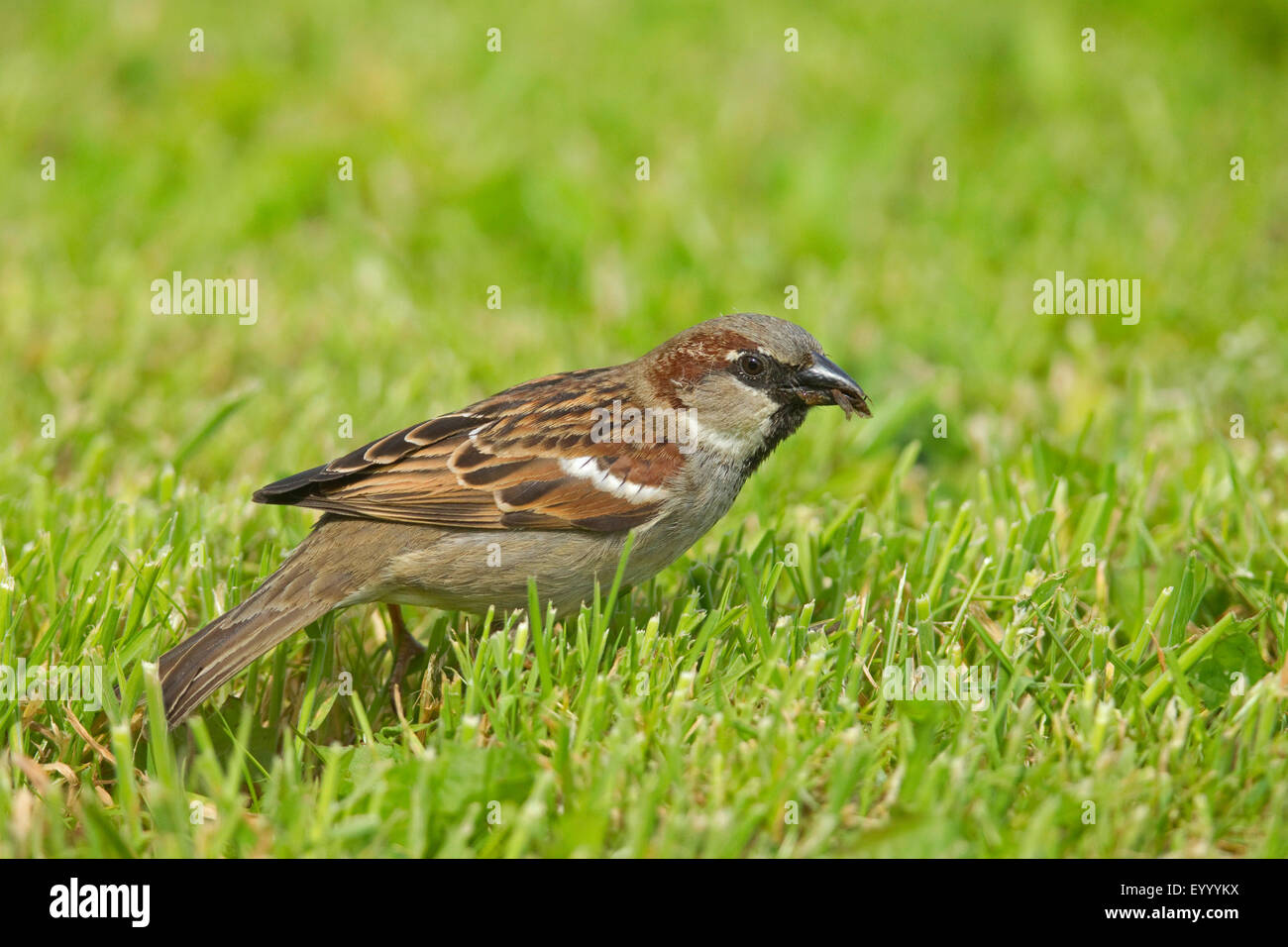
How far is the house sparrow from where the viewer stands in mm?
3684

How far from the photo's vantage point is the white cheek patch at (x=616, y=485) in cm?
380

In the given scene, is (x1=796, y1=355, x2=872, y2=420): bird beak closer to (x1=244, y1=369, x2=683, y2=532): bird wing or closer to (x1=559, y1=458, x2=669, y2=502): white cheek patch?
(x1=244, y1=369, x2=683, y2=532): bird wing

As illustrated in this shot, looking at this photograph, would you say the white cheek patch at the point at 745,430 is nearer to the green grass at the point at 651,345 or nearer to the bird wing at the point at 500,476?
the bird wing at the point at 500,476

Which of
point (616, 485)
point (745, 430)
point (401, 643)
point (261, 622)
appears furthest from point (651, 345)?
point (261, 622)

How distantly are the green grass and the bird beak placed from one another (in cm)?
50

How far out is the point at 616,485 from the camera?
382 cm

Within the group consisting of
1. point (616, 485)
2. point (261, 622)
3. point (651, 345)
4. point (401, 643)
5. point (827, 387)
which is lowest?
point (401, 643)

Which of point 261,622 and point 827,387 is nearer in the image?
point 261,622

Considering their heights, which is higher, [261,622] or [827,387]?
[827,387]

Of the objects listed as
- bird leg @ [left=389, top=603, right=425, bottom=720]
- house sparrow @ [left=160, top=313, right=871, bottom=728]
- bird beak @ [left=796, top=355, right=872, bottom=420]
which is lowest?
bird leg @ [left=389, top=603, right=425, bottom=720]

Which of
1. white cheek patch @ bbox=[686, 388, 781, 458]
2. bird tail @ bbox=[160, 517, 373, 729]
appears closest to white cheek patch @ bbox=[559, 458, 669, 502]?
white cheek patch @ bbox=[686, 388, 781, 458]

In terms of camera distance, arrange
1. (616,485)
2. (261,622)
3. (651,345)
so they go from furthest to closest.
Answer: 1. (651,345)
2. (616,485)
3. (261,622)

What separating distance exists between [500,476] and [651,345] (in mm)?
2437

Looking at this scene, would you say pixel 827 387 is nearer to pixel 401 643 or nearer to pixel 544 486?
pixel 544 486
